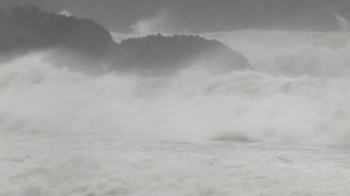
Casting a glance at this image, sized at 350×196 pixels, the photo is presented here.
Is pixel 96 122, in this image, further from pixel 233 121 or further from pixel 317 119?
pixel 317 119

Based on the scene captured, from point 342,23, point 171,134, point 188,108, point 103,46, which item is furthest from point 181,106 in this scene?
point 342,23

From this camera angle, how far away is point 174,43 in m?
33.7

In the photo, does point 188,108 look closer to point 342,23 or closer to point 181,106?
point 181,106

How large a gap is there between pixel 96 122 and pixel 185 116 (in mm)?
3683

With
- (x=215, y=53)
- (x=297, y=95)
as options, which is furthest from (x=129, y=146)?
(x=215, y=53)

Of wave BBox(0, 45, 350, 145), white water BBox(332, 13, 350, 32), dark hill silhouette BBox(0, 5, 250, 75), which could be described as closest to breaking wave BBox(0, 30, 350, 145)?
wave BBox(0, 45, 350, 145)

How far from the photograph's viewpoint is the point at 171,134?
1420 cm

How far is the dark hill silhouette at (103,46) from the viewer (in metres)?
32.6

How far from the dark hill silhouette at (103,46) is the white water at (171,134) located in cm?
347

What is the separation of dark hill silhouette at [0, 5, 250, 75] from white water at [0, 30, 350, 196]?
3.47 metres

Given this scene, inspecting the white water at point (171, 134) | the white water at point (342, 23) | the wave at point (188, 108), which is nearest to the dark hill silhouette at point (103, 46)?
the white water at point (171, 134)

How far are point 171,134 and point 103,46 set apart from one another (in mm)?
23509

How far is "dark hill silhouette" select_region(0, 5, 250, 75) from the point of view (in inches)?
1283

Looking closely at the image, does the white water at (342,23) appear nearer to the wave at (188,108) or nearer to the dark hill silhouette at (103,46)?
the dark hill silhouette at (103,46)
